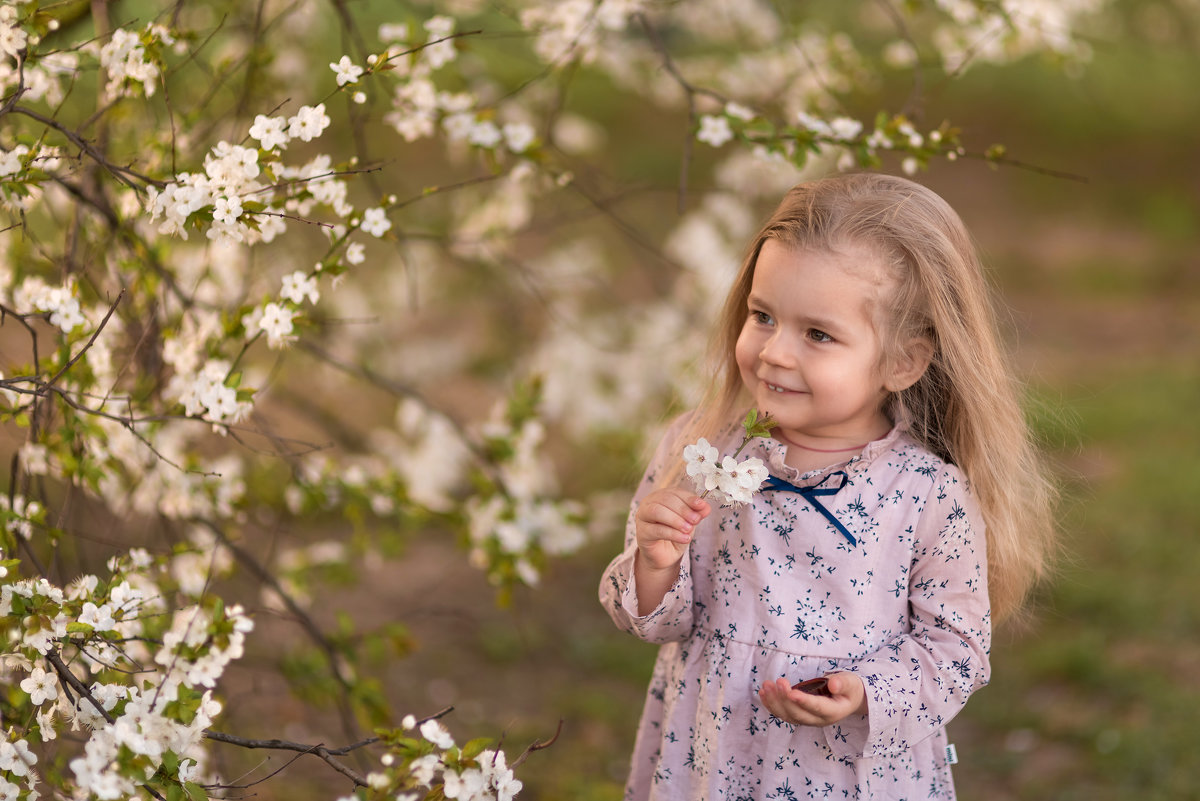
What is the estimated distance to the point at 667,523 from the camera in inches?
53.2

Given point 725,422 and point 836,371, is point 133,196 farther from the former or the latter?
point 836,371

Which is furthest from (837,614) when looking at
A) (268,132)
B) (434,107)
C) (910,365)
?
(434,107)

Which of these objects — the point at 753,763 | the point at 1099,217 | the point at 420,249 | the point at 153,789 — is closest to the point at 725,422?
the point at 753,763

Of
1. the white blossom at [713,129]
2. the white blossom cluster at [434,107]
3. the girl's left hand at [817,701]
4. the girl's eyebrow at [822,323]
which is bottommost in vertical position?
the girl's left hand at [817,701]

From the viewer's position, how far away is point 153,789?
48.4 inches

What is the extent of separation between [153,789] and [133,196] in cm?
100

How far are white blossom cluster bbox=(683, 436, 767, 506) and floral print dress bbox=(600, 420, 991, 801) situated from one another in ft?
0.63

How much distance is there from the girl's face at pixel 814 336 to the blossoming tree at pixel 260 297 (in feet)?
1.49

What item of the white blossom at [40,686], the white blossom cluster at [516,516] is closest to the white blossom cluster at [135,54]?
the white blossom at [40,686]

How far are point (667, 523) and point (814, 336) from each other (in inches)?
12.4

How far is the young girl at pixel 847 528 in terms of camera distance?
4.57 feet

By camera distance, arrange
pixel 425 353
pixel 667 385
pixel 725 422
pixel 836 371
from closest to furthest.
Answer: pixel 836 371 < pixel 725 422 < pixel 667 385 < pixel 425 353

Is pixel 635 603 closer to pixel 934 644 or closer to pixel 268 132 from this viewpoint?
pixel 934 644

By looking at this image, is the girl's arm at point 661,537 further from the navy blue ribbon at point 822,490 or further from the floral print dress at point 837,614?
the navy blue ribbon at point 822,490
